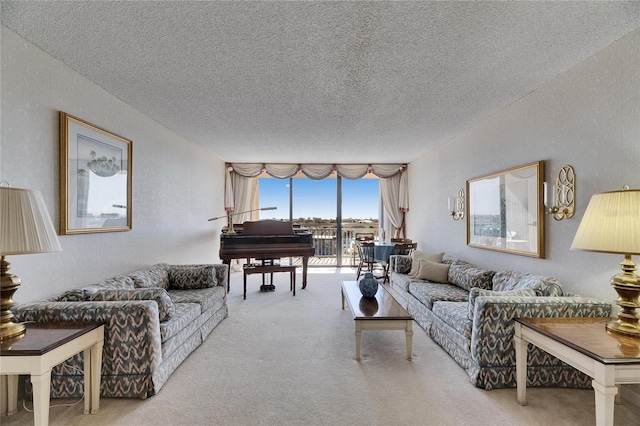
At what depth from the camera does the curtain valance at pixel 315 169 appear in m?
6.87

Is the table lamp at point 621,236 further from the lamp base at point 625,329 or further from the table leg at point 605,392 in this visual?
the table leg at point 605,392

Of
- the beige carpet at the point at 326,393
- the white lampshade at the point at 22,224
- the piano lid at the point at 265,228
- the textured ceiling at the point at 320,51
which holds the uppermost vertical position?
the textured ceiling at the point at 320,51

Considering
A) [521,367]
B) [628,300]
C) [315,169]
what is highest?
[315,169]

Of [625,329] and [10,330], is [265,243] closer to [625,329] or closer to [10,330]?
[10,330]

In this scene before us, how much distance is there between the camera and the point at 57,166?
238 cm

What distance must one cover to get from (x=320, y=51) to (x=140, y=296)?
7.88 ft

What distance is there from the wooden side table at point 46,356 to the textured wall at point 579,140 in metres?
3.68

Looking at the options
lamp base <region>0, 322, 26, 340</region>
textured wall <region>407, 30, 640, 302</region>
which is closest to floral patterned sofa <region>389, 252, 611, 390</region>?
textured wall <region>407, 30, 640, 302</region>

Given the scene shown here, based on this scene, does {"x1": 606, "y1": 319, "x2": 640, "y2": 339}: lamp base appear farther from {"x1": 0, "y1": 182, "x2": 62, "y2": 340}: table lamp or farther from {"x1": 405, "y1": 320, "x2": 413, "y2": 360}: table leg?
{"x1": 0, "y1": 182, "x2": 62, "y2": 340}: table lamp

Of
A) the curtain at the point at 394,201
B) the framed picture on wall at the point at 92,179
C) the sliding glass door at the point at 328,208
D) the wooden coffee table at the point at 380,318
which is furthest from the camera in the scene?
the sliding glass door at the point at 328,208

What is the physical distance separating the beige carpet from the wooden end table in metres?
0.30

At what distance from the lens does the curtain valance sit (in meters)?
6.87

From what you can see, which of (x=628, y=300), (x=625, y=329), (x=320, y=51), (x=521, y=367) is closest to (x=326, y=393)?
(x=521, y=367)

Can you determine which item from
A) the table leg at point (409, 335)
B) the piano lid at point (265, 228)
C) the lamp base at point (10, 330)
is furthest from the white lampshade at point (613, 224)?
the piano lid at point (265, 228)
